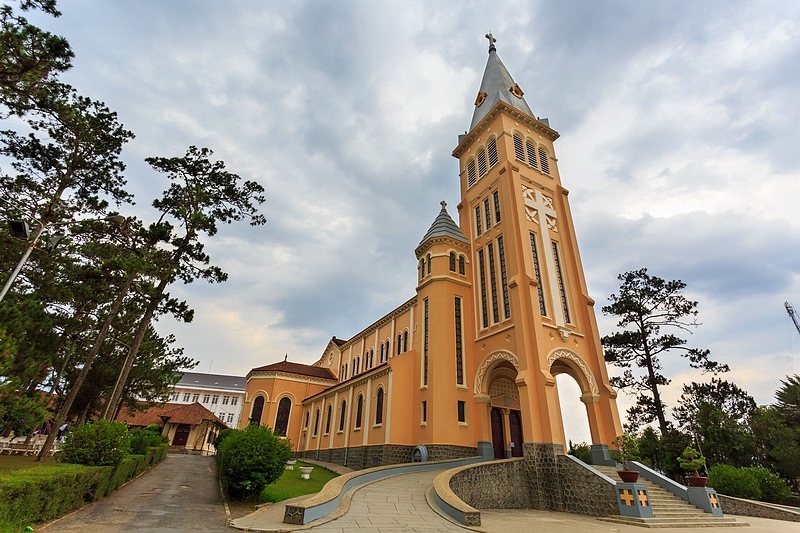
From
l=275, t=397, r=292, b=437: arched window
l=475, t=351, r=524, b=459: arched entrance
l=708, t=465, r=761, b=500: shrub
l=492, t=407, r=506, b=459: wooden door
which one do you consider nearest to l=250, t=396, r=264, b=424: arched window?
l=275, t=397, r=292, b=437: arched window

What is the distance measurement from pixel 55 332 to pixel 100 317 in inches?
137

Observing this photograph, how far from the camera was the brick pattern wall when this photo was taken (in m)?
13.1

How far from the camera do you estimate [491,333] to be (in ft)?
66.1

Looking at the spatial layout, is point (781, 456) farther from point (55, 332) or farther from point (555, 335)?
point (55, 332)

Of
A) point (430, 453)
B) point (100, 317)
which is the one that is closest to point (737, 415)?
point (430, 453)

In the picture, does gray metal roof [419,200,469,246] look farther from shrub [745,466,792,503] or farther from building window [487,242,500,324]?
shrub [745,466,792,503]

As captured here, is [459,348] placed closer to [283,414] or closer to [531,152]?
[531,152]

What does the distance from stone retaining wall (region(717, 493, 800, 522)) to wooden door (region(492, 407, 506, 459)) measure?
9.29 meters

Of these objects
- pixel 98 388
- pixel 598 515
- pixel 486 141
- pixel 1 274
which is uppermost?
pixel 486 141

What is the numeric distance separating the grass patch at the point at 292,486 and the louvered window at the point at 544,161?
22.2 metres

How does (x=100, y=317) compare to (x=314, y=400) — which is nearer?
(x=100, y=317)

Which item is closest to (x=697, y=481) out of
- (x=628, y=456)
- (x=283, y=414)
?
(x=628, y=456)

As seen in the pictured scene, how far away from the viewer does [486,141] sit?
25953 millimetres

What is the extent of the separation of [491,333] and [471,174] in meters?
12.3
